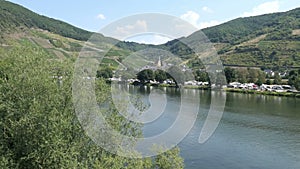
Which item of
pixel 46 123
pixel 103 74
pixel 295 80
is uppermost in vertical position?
pixel 103 74

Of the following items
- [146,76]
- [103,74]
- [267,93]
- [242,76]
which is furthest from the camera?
[146,76]

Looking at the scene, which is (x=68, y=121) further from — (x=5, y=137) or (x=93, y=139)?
(x=5, y=137)

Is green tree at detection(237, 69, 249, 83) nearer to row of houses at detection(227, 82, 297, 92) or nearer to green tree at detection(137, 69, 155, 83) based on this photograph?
row of houses at detection(227, 82, 297, 92)

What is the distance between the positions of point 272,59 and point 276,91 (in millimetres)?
50575

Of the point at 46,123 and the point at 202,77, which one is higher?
the point at 202,77

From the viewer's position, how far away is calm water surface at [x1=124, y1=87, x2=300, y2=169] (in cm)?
2227

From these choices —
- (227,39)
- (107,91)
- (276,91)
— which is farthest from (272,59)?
(107,91)

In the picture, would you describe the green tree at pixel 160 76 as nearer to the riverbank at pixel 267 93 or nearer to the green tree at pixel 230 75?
the green tree at pixel 230 75

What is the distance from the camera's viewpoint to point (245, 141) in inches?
1118

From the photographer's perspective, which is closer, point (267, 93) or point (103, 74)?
point (103, 74)

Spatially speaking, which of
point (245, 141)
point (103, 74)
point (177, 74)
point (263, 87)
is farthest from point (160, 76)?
point (103, 74)

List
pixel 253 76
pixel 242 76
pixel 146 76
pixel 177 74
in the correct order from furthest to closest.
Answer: pixel 146 76, pixel 242 76, pixel 253 76, pixel 177 74

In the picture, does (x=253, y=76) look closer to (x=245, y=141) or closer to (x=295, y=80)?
(x=295, y=80)

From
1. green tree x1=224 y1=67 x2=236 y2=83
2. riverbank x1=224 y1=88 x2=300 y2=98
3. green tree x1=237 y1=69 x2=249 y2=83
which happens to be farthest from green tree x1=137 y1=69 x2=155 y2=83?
green tree x1=237 y1=69 x2=249 y2=83
